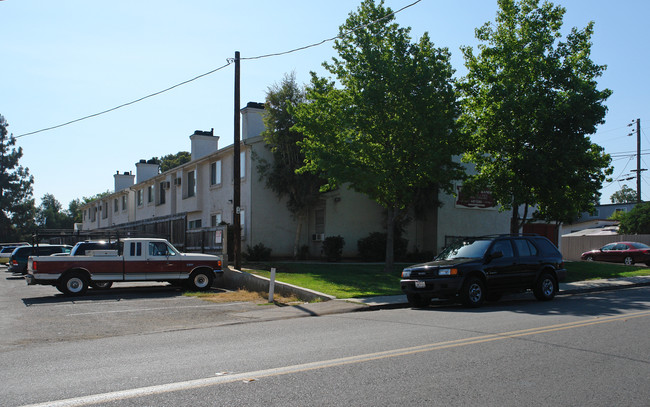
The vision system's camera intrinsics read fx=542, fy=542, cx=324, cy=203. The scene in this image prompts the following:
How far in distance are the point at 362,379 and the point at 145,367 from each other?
2758 mm

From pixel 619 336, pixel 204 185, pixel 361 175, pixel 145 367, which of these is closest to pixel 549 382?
pixel 619 336

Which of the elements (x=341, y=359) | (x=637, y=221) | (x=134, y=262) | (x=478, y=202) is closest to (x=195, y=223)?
(x=134, y=262)

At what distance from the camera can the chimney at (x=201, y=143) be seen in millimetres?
33906

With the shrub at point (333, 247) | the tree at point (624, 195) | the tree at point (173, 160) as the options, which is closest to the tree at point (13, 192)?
the tree at point (173, 160)

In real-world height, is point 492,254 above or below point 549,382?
above

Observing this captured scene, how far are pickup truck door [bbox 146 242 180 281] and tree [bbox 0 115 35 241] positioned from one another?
5665cm

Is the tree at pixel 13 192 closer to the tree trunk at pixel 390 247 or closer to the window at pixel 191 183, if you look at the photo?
the window at pixel 191 183

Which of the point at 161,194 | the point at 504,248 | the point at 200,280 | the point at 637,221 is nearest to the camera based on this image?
the point at 504,248

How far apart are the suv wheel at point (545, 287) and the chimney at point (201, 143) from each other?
23942 mm

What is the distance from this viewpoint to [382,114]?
66.8 feet

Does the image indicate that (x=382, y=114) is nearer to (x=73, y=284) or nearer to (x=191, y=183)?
(x=73, y=284)

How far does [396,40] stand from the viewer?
2069 centimetres

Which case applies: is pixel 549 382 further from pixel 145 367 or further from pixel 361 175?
pixel 361 175

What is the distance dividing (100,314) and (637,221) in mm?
35728
